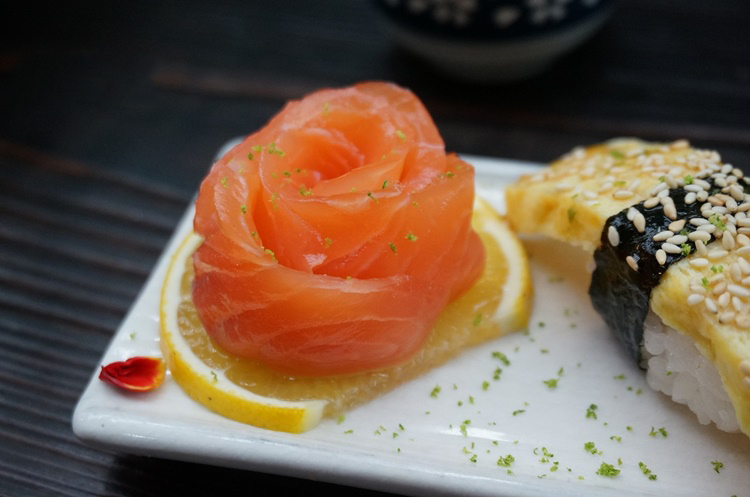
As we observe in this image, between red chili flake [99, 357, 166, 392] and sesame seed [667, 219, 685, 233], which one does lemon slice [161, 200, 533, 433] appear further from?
sesame seed [667, 219, 685, 233]

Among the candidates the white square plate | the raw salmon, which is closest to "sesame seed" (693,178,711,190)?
the white square plate

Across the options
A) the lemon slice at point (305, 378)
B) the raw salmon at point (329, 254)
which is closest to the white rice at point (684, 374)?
the lemon slice at point (305, 378)

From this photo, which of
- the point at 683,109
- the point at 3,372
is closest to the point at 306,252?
the point at 3,372

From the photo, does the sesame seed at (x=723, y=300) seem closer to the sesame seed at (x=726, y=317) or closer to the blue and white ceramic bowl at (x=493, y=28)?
the sesame seed at (x=726, y=317)

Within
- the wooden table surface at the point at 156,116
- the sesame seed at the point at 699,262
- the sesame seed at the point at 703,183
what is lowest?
the wooden table surface at the point at 156,116

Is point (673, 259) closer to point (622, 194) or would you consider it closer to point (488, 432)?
point (622, 194)

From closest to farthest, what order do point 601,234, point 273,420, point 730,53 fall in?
point 273,420 < point 601,234 < point 730,53

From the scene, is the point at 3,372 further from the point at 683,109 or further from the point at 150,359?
the point at 683,109
